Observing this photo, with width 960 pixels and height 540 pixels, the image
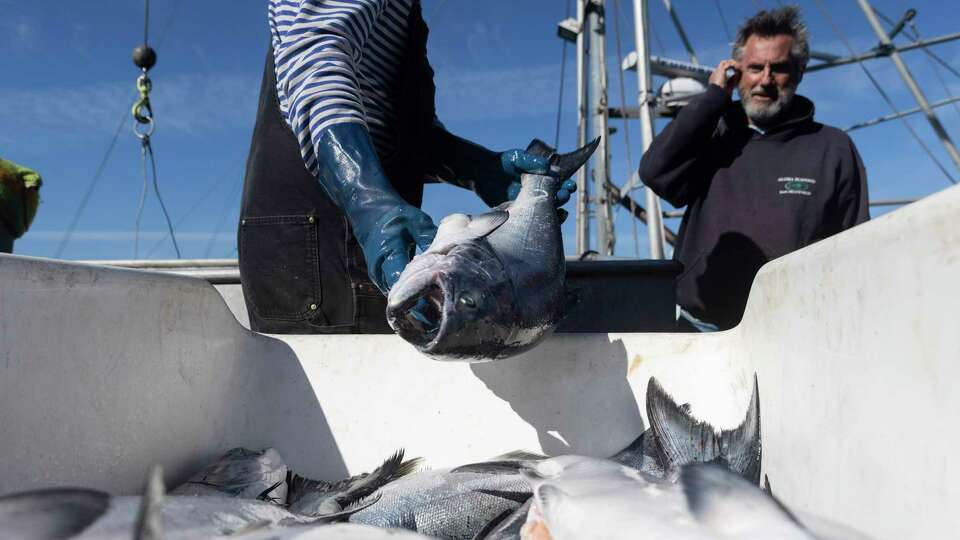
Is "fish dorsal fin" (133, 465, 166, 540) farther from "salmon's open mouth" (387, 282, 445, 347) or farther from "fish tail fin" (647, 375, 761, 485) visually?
"fish tail fin" (647, 375, 761, 485)

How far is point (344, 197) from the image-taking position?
166 cm

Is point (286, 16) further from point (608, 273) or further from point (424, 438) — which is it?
point (608, 273)

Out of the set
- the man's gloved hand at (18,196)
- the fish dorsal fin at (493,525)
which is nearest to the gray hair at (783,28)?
the fish dorsal fin at (493,525)

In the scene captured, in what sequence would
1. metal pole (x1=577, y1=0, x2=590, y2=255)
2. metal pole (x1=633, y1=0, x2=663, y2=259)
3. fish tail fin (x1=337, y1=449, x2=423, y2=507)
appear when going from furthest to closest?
metal pole (x1=577, y1=0, x2=590, y2=255), metal pole (x1=633, y1=0, x2=663, y2=259), fish tail fin (x1=337, y1=449, x2=423, y2=507)

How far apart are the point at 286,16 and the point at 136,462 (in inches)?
47.1

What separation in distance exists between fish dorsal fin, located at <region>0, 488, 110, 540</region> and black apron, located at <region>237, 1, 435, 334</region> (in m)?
1.27

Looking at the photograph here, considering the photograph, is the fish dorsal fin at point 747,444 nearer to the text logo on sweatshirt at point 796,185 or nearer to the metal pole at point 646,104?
the text logo on sweatshirt at point 796,185

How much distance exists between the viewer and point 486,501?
1364 millimetres

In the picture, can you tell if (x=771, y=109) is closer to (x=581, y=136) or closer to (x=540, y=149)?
(x=540, y=149)

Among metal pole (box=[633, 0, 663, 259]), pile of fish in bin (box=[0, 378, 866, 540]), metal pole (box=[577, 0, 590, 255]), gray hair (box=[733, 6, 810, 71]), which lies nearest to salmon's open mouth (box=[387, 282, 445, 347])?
pile of fish in bin (box=[0, 378, 866, 540])

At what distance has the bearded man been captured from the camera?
303 cm

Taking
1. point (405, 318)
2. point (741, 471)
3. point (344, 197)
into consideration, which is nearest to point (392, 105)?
point (344, 197)

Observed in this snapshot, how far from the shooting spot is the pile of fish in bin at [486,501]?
0.82 metres

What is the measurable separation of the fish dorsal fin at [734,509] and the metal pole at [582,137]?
8.58 metres
